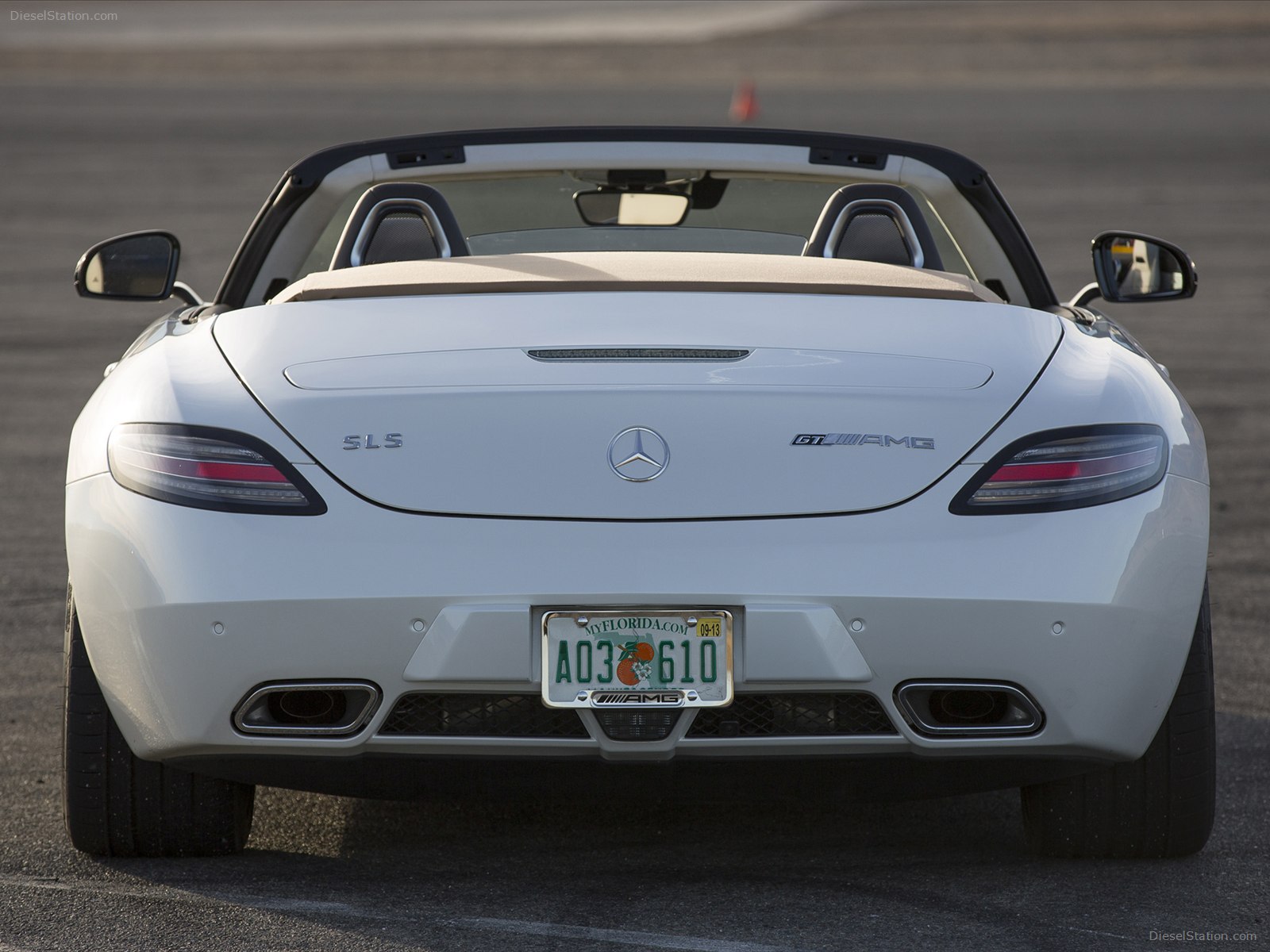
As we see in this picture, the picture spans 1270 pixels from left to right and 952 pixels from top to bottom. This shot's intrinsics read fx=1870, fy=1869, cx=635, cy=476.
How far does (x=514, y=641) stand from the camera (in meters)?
3.05

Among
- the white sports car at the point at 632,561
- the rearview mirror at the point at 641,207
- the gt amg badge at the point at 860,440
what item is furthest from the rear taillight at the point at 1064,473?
the rearview mirror at the point at 641,207

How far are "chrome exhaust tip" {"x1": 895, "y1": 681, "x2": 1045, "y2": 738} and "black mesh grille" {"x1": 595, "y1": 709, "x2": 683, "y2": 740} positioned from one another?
1.27 ft

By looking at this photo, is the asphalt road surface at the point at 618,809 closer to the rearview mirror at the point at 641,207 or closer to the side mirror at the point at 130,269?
the side mirror at the point at 130,269

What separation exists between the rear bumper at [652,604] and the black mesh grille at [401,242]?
129 cm

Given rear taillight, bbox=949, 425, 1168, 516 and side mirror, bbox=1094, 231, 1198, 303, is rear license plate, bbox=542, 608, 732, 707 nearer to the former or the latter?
rear taillight, bbox=949, 425, 1168, 516

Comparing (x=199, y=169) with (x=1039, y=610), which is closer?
(x=1039, y=610)

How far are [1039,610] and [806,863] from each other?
82 centimetres

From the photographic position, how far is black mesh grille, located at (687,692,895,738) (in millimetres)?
3168

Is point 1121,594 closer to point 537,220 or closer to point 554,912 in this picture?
point 554,912

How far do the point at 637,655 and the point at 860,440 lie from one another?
1.74 ft

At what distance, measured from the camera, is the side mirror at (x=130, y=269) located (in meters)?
4.64

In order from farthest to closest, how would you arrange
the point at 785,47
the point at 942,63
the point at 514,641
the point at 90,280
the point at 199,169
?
1. the point at 785,47
2. the point at 942,63
3. the point at 199,169
4. the point at 90,280
5. the point at 514,641

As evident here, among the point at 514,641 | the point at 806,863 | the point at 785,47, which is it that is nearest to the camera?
the point at 514,641

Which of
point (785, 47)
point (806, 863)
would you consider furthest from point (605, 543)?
point (785, 47)
